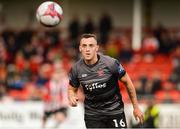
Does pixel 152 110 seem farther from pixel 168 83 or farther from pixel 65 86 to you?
pixel 168 83

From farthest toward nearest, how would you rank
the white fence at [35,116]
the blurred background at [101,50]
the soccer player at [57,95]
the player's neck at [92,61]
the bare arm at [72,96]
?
the blurred background at [101,50], the white fence at [35,116], the soccer player at [57,95], the player's neck at [92,61], the bare arm at [72,96]

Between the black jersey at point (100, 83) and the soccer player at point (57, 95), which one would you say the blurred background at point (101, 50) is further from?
the black jersey at point (100, 83)

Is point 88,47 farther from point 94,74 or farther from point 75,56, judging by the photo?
point 75,56

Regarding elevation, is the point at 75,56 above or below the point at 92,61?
below

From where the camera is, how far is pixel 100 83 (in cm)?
859

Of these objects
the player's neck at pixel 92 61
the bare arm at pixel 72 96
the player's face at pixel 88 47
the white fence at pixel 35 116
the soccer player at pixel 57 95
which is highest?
the player's face at pixel 88 47

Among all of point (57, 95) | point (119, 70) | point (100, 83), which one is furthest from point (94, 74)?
point (57, 95)

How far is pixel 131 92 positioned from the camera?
336 inches

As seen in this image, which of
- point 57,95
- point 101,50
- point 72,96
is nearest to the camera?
point 72,96

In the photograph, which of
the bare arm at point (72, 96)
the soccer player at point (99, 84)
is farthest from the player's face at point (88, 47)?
the bare arm at point (72, 96)

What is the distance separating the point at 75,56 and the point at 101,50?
2.79 meters

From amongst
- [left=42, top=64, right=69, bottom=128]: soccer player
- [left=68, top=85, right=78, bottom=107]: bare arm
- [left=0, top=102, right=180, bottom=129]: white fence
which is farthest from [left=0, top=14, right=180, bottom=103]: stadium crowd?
[left=68, top=85, right=78, bottom=107]: bare arm

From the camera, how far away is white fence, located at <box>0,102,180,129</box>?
16.6 metres

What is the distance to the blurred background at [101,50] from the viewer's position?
1708 cm
